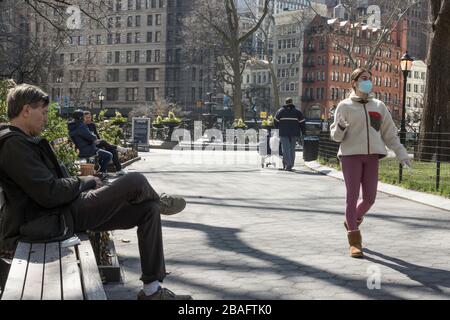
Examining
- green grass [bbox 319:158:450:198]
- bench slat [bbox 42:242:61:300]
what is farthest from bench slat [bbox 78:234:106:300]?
green grass [bbox 319:158:450:198]

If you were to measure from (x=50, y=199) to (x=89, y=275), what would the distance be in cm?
69

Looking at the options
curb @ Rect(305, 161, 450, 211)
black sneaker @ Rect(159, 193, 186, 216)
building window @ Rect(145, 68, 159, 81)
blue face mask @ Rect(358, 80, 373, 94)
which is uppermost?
building window @ Rect(145, 68, 159, 81)

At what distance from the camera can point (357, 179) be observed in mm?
6367

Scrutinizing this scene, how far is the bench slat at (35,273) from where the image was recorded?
301cm

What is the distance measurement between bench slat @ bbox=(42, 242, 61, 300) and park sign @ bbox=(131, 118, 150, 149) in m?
27.7

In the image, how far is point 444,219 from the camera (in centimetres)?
906

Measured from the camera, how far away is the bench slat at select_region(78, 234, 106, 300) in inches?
120

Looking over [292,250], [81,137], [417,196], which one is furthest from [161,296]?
[81,137]

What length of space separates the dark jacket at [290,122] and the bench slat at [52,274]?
14.7m

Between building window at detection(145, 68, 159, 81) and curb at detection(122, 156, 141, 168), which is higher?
building window at detection(145, 68, 159, 81)

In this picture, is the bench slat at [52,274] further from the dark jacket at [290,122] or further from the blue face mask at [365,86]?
the dark jacket at [290,122]

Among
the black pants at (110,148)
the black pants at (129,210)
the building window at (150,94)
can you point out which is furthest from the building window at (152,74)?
the black pants at (129,210)

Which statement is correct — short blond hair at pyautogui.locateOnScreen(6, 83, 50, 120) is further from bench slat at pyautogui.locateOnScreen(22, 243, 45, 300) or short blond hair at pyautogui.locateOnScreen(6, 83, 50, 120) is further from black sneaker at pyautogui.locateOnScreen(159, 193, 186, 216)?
black sneaker at pyautogui.locateOnScreen(159, 193, 186, 216)
